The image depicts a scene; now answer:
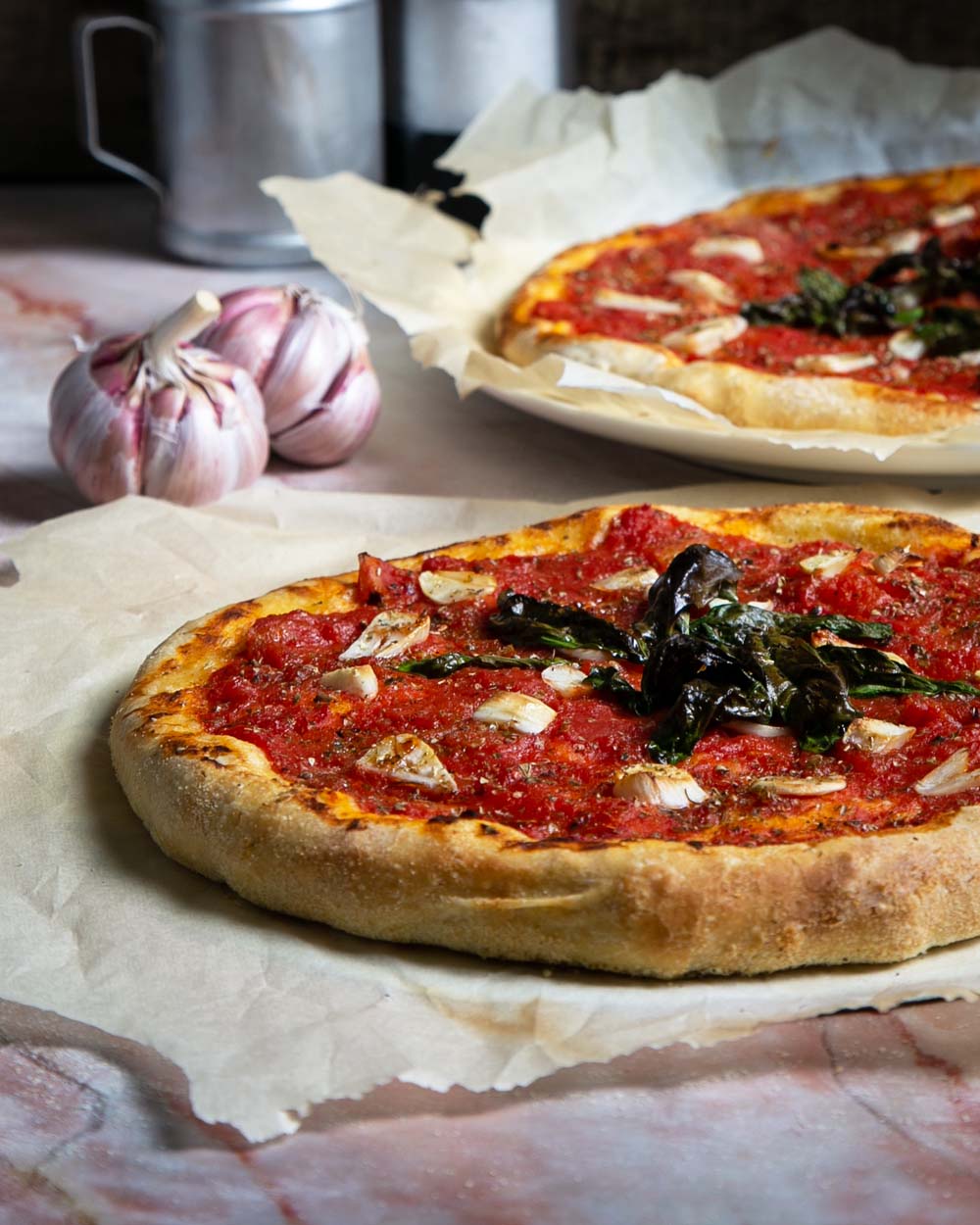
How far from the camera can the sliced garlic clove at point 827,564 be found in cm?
343

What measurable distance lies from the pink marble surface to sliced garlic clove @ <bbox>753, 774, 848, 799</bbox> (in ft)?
1.26

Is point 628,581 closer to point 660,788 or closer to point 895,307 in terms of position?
point 660,788

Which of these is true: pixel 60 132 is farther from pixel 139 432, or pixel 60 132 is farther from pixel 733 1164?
pixel 733 1164

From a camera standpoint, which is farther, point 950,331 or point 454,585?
point 950,331

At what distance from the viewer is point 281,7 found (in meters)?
5.45

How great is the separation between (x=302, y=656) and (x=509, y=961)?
0.84 meters

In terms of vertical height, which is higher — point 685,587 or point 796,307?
point 685,587

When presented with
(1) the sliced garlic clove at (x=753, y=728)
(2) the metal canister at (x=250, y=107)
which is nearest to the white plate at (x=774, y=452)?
(1) the sliced garlic clove at (x=753, y=728)

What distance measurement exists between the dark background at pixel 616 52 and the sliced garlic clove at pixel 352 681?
4.76 m

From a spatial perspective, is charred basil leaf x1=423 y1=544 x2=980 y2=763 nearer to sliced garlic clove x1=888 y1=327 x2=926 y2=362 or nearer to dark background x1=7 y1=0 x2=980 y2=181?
sliced garlic clove x1=888 y1=327 x2=926 y2=362

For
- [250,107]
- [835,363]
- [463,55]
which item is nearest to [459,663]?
[835,363]

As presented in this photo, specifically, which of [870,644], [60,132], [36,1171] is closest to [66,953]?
[36,1171]

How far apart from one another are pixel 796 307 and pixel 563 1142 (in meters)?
3.22

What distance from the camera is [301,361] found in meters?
4.27
